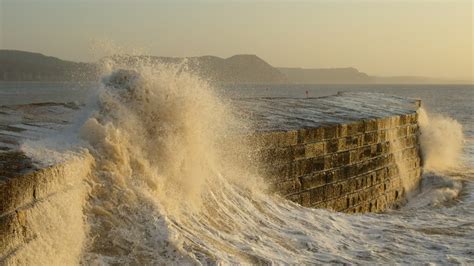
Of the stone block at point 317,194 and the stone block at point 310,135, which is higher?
the stone block at point 310,135

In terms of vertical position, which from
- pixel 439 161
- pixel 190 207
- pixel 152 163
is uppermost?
pixel 152 163

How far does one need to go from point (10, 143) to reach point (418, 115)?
11.6m

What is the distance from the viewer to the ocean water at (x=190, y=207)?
4160 mm

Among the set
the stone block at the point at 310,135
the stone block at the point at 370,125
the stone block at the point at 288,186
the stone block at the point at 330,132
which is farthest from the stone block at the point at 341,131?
Answer: the stone block at the point at 288,186

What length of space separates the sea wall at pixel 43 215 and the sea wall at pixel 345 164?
3.64 metres

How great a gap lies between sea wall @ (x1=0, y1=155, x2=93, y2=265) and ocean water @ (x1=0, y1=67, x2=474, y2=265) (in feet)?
0.21

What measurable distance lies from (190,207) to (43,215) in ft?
6.19

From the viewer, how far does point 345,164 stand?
9273mm

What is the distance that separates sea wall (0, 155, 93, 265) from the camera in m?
3.14

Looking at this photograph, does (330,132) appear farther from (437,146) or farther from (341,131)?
(437,146)

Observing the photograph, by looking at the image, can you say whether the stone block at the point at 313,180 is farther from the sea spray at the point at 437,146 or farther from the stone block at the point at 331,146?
the sea spray at the point at 437,146

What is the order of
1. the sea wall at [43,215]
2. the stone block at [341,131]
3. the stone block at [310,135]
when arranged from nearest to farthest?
the sea wall at [43,215] → the stone block at [310,135] → the stone block at [341,131]

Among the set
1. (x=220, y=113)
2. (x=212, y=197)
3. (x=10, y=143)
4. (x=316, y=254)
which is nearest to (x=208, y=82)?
(x=220, y=113)

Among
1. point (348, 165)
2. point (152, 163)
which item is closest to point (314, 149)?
point (348, 165)
